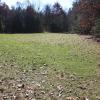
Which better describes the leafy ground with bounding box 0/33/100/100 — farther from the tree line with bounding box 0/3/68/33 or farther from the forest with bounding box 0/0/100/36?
the tree line with bounding box 0/3/68/33

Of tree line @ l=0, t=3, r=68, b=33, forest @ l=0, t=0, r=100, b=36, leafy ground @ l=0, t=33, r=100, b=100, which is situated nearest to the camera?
leafy ground @ l=0, t=33, r=100, b=100

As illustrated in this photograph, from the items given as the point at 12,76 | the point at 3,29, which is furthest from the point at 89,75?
the point at 3,29

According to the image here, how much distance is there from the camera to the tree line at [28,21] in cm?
6253

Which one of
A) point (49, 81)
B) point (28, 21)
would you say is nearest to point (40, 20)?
point (28, 21)

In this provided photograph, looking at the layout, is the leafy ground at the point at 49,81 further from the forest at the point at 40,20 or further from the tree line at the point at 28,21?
the tree line at the point at 28,21

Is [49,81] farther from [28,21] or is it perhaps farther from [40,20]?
[40,20]

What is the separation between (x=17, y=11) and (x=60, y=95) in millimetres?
59479

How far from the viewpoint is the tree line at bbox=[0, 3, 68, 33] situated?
62.5 m

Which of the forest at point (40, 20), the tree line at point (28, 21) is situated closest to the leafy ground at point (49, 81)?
the forest at point (40, 20)

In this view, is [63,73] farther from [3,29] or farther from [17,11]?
[17,11]

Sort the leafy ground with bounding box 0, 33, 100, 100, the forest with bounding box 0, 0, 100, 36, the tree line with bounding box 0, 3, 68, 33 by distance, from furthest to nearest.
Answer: the tree line with bounding box 0, 3, 68, 33 → the forest with bounding box 0, 0, 100, 36 → the leafy ground with bounding box 0, 33, 100, 100

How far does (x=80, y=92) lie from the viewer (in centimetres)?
725

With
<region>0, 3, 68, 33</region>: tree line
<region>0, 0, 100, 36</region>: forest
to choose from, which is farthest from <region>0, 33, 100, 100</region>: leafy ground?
<region>0, 3, 68, 33</region>: tree line

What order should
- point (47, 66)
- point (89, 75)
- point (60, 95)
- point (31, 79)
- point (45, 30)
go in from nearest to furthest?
1. point (60, 95)
2. point (31, 79)
3. point (89, 75)
4. point (47, 66)
5. point (45, 30)
